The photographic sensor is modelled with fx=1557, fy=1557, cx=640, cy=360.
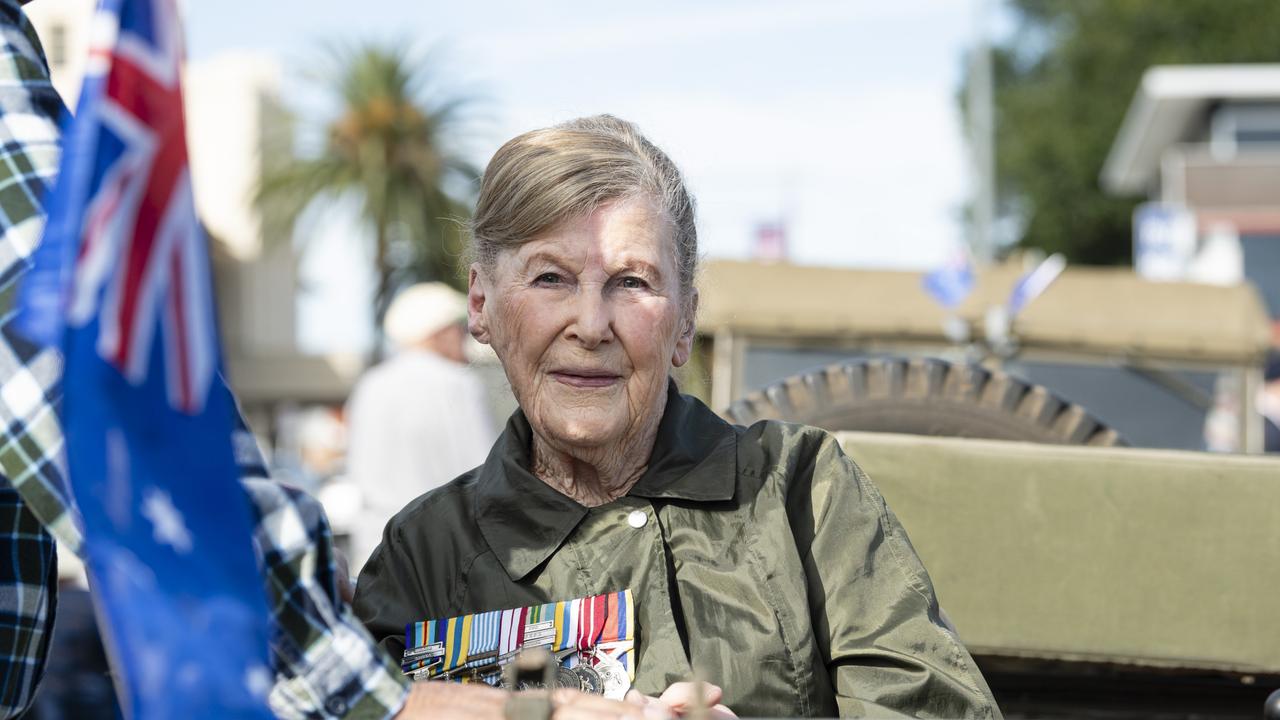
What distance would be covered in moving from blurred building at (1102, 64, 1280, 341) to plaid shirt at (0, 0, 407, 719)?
10.8 m

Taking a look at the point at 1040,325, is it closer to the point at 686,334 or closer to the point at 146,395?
the point at 686,334

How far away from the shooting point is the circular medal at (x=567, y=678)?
2.23 meters

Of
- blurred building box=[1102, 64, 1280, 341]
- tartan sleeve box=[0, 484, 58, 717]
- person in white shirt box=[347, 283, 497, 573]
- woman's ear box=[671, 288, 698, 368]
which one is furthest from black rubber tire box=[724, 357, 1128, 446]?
blurred building box=[1102, 64, 1280, 341]

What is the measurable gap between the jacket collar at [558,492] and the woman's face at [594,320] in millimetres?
72

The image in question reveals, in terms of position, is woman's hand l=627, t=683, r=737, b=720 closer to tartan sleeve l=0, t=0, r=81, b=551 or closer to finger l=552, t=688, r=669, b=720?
finger l=552, t=688, r=669, b=720

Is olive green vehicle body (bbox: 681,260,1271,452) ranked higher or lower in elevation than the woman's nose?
lower

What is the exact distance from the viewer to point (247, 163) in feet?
132

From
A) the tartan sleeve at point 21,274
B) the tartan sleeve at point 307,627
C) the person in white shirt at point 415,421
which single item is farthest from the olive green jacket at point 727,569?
the person in white shirt at point 415,421

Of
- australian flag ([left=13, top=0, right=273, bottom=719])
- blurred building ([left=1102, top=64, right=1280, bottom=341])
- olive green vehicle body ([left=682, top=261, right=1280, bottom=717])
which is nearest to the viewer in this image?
australian flag ([left=13, top=0, right=273, bottom=719])

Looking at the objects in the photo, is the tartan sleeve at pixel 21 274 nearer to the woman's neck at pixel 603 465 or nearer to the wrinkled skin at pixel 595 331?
the wrinkled skin at pixel 595 331

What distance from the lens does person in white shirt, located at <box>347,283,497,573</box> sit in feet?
21.7

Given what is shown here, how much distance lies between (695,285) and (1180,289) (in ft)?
13.4

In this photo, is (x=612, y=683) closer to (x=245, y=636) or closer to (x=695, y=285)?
(x=695, y=285)

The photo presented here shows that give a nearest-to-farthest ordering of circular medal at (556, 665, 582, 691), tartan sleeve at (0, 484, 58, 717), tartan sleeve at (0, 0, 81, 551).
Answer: tartan sleeve at (0, 0, 81, 551) < tartan sleeve at (0, 484, 58, 717) < circular medal at (556, 665, 582, 691)
